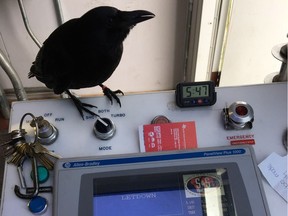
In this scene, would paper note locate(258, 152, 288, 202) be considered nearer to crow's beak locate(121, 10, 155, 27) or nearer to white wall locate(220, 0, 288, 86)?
crow's beak locate(121, 10, 155, 27)

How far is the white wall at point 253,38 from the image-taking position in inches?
51.0

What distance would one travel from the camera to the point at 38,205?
629 millimetres

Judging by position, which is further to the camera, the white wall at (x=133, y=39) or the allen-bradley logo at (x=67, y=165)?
the white wall at (x=133, y=39)

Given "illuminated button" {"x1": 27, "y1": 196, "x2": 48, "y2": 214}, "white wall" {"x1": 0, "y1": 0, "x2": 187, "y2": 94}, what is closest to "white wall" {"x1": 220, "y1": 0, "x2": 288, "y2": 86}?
"white wall" {"x1": 0, "y1": 0, "x2": 187, "y2": 94}

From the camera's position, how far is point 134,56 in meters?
1.61

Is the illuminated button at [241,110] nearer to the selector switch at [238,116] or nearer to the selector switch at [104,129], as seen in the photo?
the selector switch at [238,116]

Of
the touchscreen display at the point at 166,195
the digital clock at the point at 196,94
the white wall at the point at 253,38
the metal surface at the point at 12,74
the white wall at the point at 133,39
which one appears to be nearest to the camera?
the touchscreen display at the point at 166,195

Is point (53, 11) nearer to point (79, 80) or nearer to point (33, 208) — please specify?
point (79, 80)

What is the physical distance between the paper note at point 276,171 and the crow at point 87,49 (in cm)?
32

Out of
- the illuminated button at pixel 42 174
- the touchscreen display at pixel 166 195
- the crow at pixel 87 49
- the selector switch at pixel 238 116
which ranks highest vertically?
the crow at pixel 87 49

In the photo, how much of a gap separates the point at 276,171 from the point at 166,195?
218 mm

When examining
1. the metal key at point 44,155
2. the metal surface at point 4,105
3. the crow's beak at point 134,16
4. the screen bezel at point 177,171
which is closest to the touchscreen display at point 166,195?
the screen bezel at point 177,171

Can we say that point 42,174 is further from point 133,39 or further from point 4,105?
point 4,105

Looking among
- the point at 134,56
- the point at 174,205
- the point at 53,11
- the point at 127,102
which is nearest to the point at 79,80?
the point at 127,102
